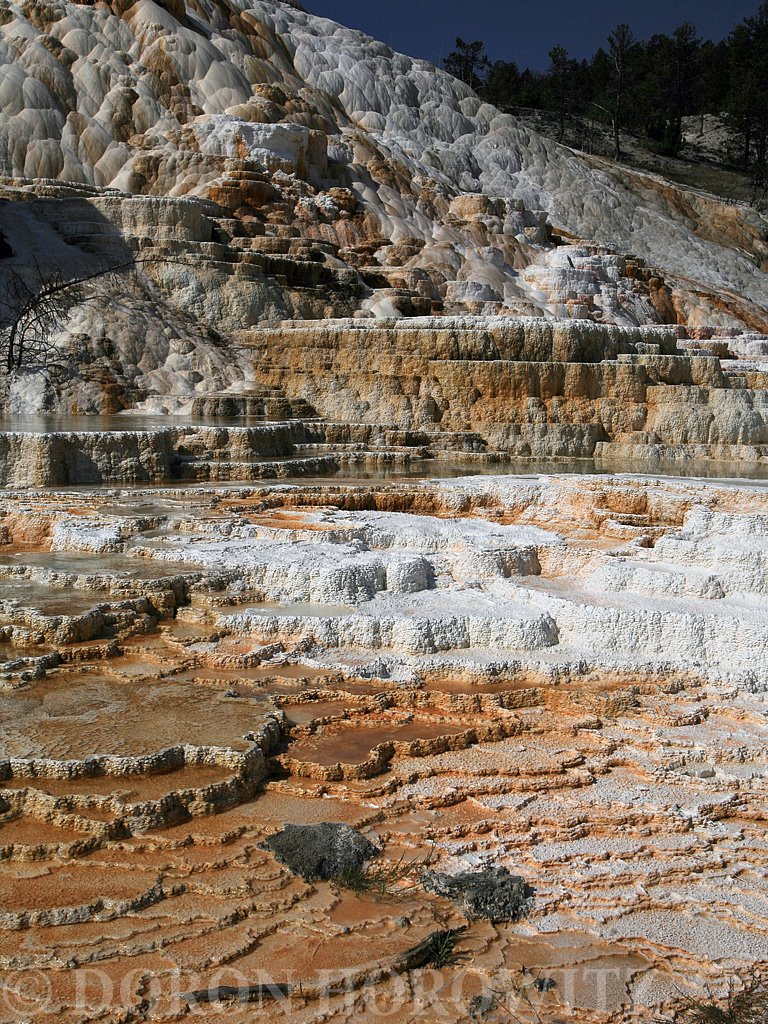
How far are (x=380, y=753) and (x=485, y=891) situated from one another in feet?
3.33

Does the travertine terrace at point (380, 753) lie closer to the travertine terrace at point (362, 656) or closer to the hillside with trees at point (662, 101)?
the travertine terrace at point (362, 656)

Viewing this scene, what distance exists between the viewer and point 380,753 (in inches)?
170

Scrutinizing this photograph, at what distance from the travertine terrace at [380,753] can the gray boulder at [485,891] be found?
0.04 metres

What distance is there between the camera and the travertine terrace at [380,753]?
3.05 meters

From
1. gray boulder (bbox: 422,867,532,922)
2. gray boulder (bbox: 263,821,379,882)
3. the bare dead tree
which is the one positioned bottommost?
gray boulder (bbox: 422,867,532,922)

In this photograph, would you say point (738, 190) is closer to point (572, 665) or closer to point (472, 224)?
point (472, 224)

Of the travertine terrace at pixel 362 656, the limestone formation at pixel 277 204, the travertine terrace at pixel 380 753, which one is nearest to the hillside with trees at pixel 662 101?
the limestone formation at pixel 277 204

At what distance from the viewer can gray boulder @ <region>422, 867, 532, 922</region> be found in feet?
10.8

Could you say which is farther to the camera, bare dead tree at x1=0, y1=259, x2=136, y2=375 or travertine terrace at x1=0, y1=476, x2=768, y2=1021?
bare dead tree at x1=0, y1=259, x2=136, y2=375

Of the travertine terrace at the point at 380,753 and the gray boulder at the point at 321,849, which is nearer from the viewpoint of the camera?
the travertine terrace at the point at 380,753

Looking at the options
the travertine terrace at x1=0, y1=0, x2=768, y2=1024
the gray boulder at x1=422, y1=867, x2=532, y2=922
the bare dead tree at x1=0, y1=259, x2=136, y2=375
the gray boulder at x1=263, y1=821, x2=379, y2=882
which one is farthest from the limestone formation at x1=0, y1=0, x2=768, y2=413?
the gray boulder at x1=422, y1=867, x2=532, y2=922

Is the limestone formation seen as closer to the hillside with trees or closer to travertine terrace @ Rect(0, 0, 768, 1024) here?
travertine terrace @ Rect(0, 0, 768, 1024)

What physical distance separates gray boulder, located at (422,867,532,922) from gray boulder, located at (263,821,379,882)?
262mm

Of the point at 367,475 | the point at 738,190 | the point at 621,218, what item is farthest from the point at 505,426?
the point at 738,190
